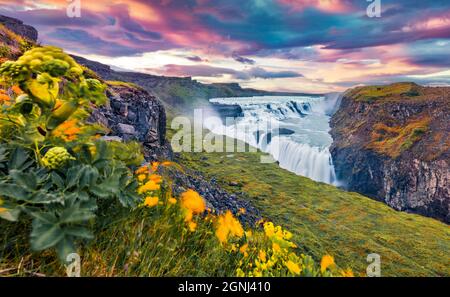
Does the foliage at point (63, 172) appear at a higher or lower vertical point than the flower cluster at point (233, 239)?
higher

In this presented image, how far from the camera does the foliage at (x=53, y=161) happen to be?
2086 mm

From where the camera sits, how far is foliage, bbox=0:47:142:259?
2.09 m

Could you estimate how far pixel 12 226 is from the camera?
2.52 metres

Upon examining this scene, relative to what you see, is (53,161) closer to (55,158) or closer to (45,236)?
(55,158)

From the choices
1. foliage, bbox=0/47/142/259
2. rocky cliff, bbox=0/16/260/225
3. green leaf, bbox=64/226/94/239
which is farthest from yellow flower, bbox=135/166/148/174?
rocky cliff, bbox=0/16/260/225

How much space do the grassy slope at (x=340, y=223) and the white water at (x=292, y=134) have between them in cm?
2363

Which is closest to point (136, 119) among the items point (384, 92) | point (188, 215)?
point (188, 215)

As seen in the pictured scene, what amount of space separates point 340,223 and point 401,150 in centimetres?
6689

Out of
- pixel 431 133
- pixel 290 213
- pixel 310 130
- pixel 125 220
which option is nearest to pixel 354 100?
pixel 310 130

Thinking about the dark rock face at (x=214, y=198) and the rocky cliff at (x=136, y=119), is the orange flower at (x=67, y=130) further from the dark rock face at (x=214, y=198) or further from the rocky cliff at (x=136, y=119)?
the dark rock face at (x=214, y=198)

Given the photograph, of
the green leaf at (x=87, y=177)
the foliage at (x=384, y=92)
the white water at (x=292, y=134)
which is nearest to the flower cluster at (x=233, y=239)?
the green leaf at (x=87, y=177)

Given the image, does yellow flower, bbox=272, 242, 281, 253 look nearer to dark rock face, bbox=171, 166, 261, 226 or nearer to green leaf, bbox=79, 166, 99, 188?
green leaf, bbox=79, 166, 99, 188
